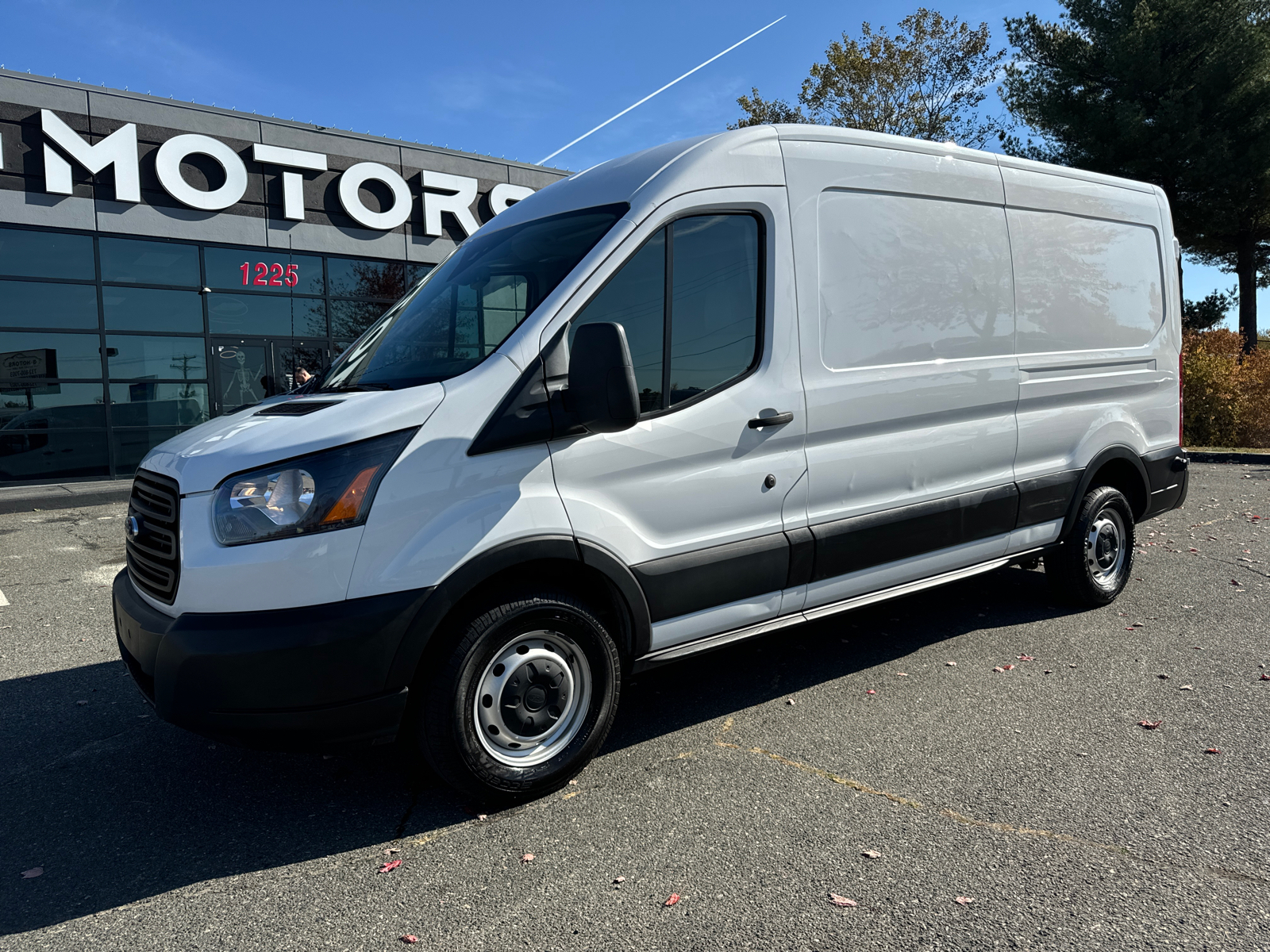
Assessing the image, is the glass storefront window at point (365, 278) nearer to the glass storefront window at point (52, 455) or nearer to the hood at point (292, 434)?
the glass storefront window at point (52, 455)

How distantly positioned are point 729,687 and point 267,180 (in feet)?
48.8

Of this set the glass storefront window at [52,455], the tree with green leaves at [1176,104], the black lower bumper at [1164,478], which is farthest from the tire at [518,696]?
the tree with green leaves at [1176,104]

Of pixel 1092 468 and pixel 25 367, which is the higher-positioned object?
pixel 25 367

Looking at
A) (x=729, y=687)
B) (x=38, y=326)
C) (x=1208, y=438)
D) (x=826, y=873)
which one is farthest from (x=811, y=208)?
(x=1208, y=438)

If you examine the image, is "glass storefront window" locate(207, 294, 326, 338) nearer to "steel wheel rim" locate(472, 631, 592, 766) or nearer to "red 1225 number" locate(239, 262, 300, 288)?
"red 1225 number" locate(239, 262, 300, 288)

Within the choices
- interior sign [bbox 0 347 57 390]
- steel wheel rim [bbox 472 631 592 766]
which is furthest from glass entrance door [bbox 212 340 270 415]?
steel wheel rim [bbox 472 631 592 766]

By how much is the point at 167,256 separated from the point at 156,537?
552 inches

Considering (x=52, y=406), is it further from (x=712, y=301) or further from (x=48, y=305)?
(x=712, y=301)

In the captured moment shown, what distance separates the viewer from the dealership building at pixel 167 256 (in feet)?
45.5

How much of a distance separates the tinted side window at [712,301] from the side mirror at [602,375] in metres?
0.45

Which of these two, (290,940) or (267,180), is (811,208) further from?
(267,180)

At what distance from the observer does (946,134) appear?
78.7 ft

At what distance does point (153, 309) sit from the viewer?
15.0 meters

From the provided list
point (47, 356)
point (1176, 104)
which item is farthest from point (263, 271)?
point (1176, 104)
